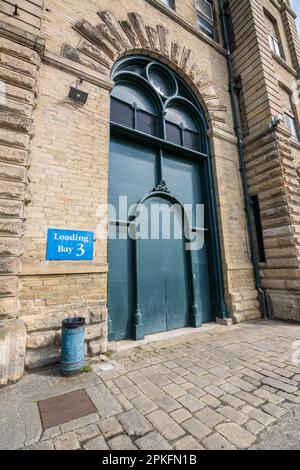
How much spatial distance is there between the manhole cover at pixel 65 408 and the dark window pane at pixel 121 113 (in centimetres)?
556

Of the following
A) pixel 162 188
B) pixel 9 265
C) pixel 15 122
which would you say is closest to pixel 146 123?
pixel 162 188

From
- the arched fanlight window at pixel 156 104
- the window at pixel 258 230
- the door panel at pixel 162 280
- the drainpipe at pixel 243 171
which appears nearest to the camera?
the door panel at pixel 162 280

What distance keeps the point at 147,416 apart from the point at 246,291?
5.12m

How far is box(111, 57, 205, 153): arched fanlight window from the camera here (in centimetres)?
598

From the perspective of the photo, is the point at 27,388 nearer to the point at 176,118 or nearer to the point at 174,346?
the point at 174,346

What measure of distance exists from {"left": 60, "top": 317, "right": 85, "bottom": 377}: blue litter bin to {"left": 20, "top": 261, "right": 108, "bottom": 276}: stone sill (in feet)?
2.87

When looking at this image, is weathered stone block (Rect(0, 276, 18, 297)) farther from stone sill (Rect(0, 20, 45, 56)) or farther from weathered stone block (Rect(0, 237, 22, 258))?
stone sill (Rect(0, 20, 45, 56))

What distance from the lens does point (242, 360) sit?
3770 mm

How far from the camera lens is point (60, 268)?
13.2 feet

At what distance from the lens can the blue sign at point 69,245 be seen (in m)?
4.01

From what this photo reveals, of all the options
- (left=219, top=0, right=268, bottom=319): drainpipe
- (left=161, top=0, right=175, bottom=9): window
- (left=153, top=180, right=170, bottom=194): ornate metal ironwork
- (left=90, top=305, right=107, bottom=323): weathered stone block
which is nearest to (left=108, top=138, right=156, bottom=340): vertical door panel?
(left=153, top=180, right=170, bottom=194): ornate metal ironwork

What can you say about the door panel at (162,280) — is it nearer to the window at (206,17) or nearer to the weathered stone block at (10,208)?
the weathered stone block at (10,208)

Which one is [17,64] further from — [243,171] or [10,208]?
[243,171]

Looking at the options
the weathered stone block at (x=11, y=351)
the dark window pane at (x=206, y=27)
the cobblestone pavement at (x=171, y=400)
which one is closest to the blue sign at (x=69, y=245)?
the weathered stone block at (x=11, y=351)
